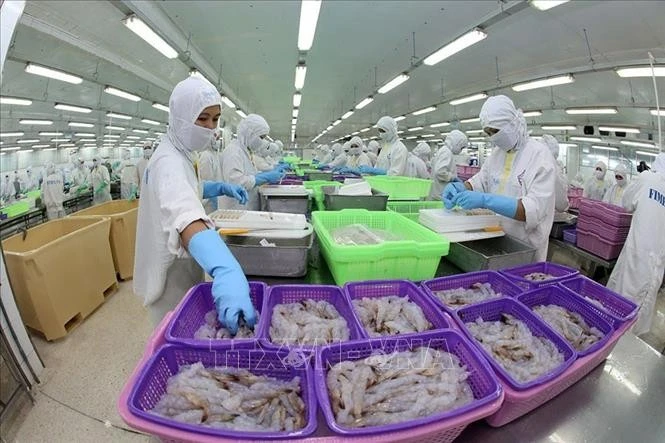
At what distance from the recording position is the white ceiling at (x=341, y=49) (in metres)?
4.90

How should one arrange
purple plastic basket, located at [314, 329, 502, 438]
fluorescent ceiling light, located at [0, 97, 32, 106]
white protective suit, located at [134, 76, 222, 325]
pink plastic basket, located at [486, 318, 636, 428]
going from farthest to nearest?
1. fluorescent ceiling light, located at [0, 97, 32, 106]
2. white protective suit, located at [134, 76, 222, 325]
3. pink plastic basket, located at [486, 318, 636, 428]
4. purple plastic basket, located at [314, 329, 502, 438]

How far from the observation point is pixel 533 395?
2.49ft

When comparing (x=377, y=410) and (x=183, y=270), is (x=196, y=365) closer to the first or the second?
(x=377, y=410)

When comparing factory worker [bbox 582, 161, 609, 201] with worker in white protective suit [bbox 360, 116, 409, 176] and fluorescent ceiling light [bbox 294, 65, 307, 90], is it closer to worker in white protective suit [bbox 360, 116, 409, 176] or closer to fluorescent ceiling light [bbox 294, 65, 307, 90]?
worker in white protective suit [bbox 360, 116, 409, 176]

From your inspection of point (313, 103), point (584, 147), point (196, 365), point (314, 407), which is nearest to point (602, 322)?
point (314, 407)

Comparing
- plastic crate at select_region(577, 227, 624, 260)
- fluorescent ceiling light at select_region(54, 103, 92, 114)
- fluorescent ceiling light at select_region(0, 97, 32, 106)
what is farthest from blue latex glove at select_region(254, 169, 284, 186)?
fluorescent ceiling light at select_region(54, 103, 92, 114)

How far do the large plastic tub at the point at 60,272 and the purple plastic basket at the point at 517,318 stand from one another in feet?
11.4

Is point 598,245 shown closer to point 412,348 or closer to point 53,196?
point 412,348

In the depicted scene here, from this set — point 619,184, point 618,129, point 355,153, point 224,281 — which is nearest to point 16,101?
point 355,153

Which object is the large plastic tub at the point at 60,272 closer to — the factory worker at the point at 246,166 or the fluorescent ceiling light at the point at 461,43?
the factory worker at the point at 246,166

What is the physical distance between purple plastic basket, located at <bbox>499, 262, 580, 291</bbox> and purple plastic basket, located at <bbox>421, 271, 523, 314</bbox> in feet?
0.11

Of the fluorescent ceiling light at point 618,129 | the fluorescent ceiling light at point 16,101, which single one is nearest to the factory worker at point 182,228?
the fluorescent ceiling light at point 16,101

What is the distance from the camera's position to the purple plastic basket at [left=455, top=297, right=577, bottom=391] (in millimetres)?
778

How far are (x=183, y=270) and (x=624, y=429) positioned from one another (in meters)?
1.77
